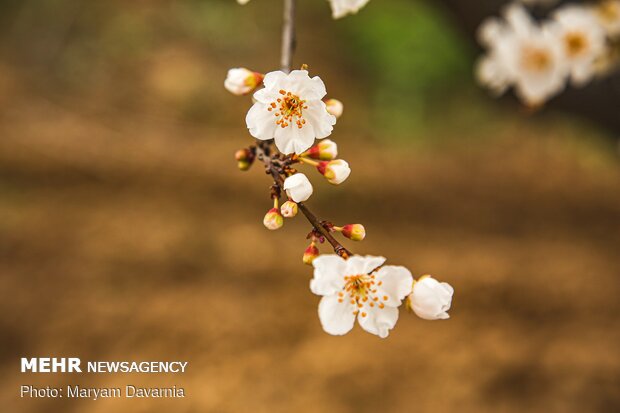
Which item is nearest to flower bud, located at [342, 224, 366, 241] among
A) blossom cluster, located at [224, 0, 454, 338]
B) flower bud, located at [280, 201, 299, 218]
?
blossom cluster, located at [224, 0, 454, 338]

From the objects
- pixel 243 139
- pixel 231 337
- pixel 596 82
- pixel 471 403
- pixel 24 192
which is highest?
pixel 243 139

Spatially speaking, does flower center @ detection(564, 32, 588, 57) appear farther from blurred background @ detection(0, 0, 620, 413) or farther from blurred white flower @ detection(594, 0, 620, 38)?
blurred background @ detection(0, 0, 620, 413)

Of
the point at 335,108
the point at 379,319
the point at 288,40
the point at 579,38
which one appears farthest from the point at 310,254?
the point at 579,38

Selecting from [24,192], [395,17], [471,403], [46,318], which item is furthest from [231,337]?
[395,17]

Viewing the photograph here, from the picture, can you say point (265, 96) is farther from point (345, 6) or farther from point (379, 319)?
point (379, 319)

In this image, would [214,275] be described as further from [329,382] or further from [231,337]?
[329,382]

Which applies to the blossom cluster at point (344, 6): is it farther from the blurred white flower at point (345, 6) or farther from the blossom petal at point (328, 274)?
the blossom petal at point (328, 274)
